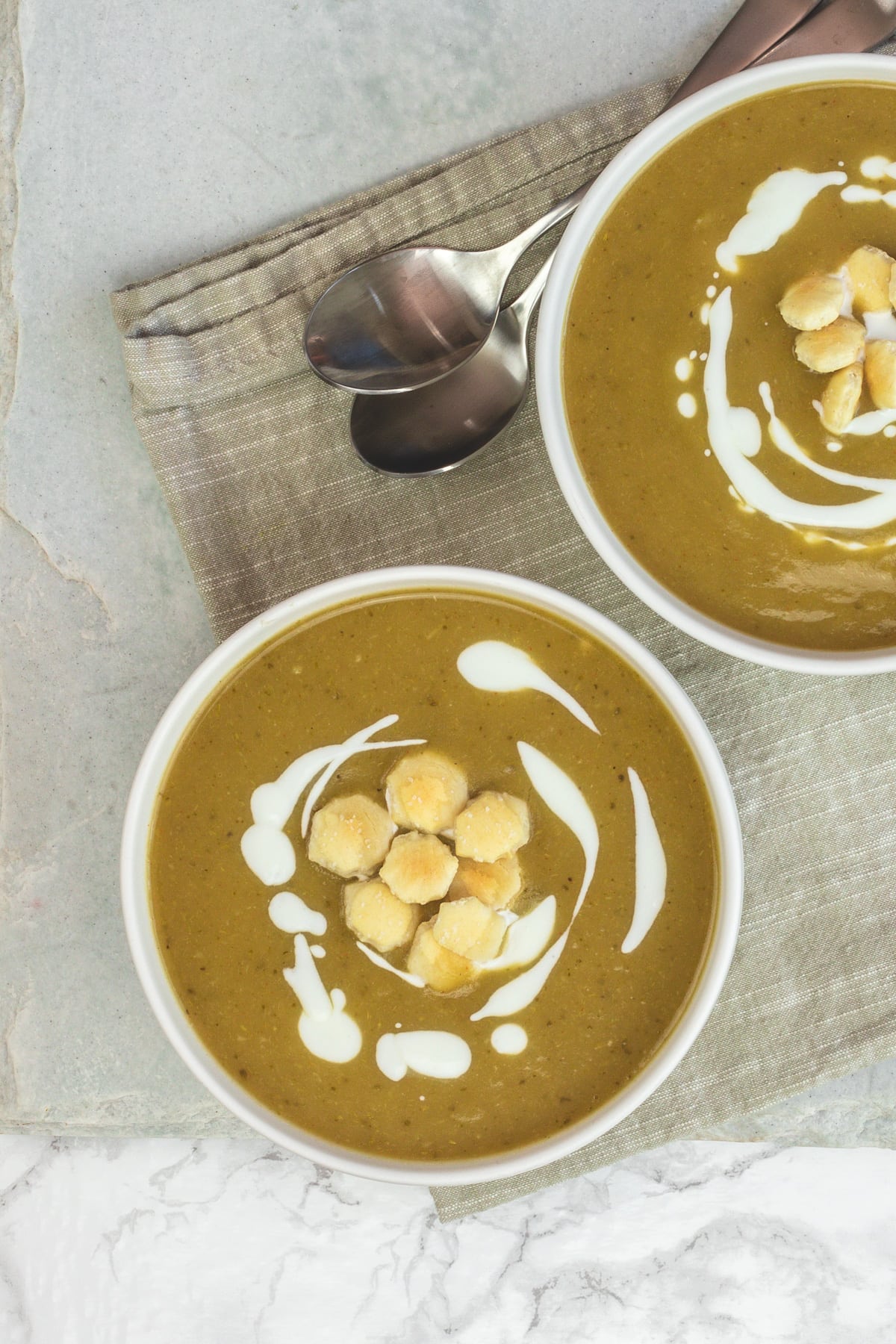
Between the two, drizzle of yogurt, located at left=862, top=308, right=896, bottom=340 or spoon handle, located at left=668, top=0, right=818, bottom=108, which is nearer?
drizzle of yogurt, located at left=862, top=308, right=896, bottom=340

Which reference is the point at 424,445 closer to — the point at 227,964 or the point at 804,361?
the point at 804,361

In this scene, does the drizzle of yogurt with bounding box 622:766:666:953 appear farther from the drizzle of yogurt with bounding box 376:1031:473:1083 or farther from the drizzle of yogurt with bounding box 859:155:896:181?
the drizzle of yogurt with bounding box 859:155:896:181

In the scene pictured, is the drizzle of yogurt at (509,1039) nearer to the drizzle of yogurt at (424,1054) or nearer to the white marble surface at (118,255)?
the drizzle of yogurt at (424,1054)

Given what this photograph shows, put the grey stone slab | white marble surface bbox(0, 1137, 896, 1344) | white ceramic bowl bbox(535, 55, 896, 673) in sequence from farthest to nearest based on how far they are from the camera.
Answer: white marble surface bbox(0, 1137, 896, 1344)
the grey stone slab
white ceramic bowl bbox(535, 55, 896, 673)

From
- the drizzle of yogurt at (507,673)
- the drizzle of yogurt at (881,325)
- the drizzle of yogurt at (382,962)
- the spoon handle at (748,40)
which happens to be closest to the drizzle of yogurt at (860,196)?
the drizzle of yogurt at (881,325)

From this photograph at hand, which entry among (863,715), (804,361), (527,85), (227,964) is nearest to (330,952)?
(227,964)

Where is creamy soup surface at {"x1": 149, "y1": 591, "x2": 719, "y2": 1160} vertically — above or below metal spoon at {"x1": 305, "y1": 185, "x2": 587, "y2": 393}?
below

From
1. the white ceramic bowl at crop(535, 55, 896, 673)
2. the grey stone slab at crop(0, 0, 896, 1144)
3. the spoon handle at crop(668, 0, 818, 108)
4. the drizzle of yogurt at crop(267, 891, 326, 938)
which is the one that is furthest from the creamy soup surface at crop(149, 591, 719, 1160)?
the spoon handle at crop(668, 0, 818, 108)
